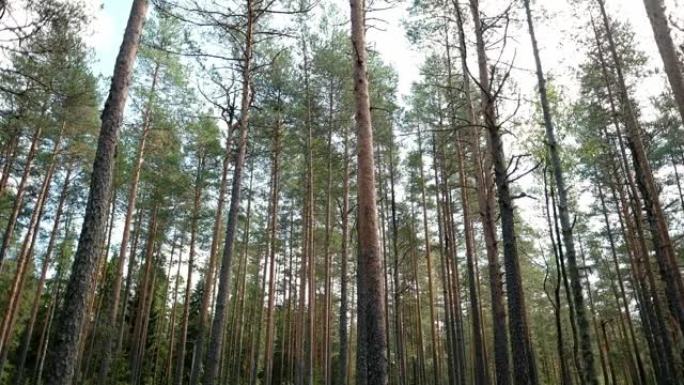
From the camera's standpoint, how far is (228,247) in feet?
29.0

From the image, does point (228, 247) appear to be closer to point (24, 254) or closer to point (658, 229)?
point (658, 229)

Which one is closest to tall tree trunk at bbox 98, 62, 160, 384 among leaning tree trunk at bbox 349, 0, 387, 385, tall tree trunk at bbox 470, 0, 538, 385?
leaning tree trunk at bbox 349, 0, 387, 385

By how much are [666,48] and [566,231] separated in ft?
13.8

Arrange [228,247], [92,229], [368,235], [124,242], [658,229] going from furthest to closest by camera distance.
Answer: [124,242], [228,247], [658,229], [368,235], [92,229]

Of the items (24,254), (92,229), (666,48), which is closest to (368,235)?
(92,229)

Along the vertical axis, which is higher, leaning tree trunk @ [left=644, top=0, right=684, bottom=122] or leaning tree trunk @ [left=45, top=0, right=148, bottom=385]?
leaning tree trunk @ [left=644, top=0, right=684, bottom=122]

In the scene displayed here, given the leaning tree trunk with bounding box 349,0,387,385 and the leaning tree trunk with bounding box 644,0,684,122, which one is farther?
the leaning tree trunk with bounding box 644,0,684,122

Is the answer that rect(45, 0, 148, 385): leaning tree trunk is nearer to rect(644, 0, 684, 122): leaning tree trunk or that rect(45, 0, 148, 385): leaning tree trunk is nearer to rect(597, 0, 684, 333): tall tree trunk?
rect(597, 0, 684, 333): tall tree trunk

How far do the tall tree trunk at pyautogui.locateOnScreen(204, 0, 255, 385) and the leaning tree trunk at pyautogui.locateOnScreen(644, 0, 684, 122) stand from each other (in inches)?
276

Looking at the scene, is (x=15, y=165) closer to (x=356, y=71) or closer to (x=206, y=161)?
(x=206, y=161)

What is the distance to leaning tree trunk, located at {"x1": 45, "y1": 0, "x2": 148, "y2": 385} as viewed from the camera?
4215 millimetres

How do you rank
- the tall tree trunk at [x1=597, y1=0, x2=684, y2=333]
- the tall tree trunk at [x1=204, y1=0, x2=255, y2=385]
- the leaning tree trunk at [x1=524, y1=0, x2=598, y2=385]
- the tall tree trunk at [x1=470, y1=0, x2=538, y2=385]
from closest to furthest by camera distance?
1. the tall tree trunk at [x1=470, y1=0, x2=538, y2=385]
2. the leaning tree trunk at [x1=524, y1=0, x2=598, y2=385]
3. the tall tree trunk at [x1=597, y1=0, x2=684, y2=333]
4. the tall tree trunk at [x1=204, y1=0, x2=255, y2=385]

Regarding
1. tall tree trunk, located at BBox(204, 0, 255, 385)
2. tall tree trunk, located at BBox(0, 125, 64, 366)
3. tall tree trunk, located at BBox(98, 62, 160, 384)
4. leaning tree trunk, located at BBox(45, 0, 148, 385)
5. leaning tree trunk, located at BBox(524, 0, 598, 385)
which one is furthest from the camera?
tall tree trunk, located at BBox(0, 125, 64, 366)

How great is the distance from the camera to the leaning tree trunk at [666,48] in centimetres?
544
